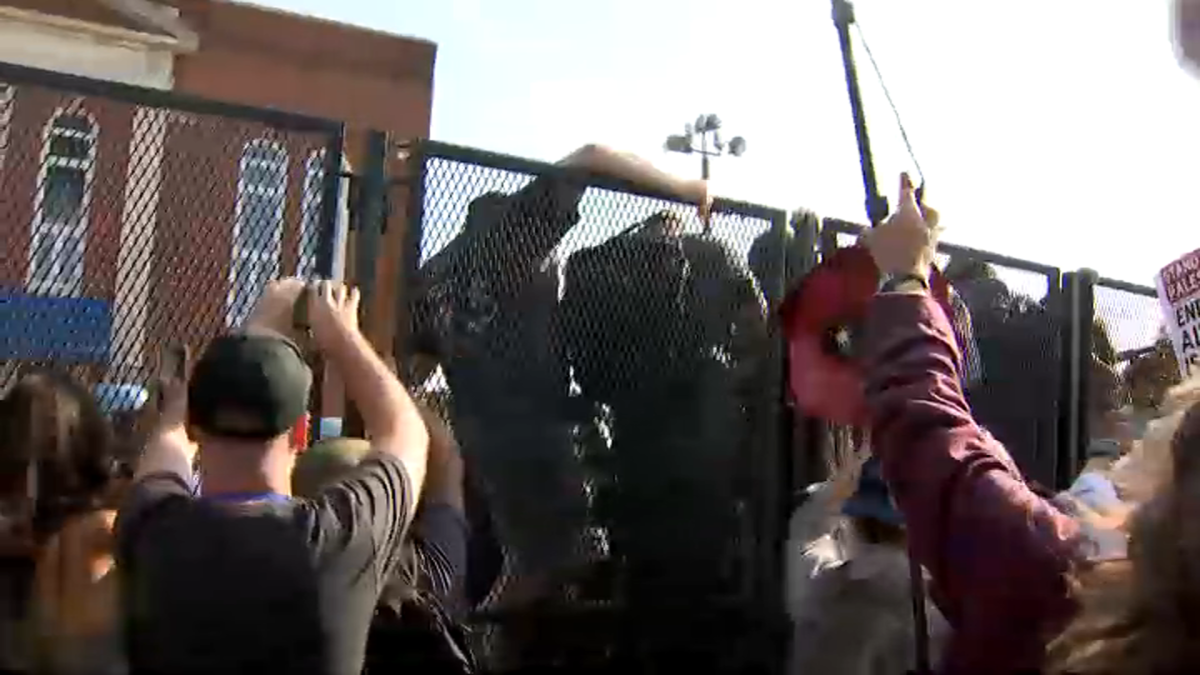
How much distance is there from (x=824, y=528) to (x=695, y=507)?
386 mm

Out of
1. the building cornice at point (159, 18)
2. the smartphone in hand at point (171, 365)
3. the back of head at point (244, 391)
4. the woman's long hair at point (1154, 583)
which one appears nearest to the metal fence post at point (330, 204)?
the smartphone in hand at point (171, 365)

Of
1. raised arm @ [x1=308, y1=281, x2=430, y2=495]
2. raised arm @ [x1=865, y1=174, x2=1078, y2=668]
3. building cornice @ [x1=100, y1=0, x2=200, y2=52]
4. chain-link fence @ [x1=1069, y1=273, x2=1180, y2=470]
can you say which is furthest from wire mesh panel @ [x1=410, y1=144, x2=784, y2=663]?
building cornice @ [x1=100, y1=0, x2=200, y2=52]

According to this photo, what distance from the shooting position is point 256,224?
3068mm

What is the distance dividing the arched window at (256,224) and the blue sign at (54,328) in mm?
298

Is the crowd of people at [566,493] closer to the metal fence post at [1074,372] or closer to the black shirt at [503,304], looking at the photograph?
the black shirt at [503,304]

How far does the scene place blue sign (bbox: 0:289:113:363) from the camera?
2756 mm

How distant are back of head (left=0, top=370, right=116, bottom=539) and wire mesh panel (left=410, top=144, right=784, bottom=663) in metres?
0.88

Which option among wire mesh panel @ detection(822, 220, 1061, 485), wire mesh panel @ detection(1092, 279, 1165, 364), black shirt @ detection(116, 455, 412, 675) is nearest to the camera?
black shirt @ detection(116, 455, 412, 675)

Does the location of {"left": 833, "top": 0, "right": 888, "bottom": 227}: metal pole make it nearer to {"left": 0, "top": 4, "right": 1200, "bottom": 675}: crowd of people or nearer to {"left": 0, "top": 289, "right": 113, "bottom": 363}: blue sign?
{"left": 0, "top": 4, "right": 1200, "bottom": 675}: crowd of people

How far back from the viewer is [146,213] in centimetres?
294

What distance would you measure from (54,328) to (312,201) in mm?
686

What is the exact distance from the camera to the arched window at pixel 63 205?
2.83m

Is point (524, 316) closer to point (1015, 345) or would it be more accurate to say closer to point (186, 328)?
point (186, 328)

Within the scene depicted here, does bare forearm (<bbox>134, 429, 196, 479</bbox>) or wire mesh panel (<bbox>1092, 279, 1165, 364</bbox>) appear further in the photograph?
wire mesh panel (<bbox>1092, 279, 1165, 364</bbox>)
